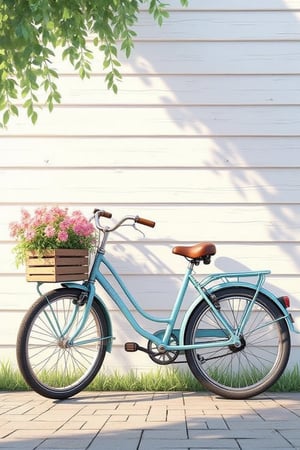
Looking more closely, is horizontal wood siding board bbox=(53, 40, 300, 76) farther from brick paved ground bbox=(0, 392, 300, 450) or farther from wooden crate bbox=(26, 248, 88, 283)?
brick paved ground bbox=(0, 392, 300, 450)

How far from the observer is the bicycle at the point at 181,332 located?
4.26 meters

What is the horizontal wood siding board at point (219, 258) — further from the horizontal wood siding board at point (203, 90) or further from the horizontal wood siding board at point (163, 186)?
the horizontal wood siding board at point (203, 90)

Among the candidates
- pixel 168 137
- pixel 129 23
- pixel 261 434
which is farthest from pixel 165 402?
pixel 129 23

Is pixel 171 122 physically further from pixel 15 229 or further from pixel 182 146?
pixel 15 229

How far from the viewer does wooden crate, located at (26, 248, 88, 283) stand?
4.14 meters

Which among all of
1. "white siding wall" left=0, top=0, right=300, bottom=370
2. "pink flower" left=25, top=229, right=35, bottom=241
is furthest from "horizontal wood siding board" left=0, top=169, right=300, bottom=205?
"pink flower" left=25, top=229, right=35, bottom=241

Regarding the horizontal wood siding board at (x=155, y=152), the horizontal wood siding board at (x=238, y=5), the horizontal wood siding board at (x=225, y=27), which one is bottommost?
the horizontal wood siding board at (x=155, y=152)

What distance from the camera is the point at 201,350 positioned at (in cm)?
467

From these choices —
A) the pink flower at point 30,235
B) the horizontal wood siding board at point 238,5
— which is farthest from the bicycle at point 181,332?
the horizontal wood siding board at point 238,5

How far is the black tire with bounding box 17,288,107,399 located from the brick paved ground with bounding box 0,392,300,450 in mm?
122

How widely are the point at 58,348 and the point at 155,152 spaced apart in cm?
155

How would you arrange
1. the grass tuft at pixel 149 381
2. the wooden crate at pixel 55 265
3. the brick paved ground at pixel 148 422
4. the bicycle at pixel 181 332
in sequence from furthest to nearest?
the grass tuft at pixel 149 381 < the bicycle at pixel 181 332 < the wooden crate at pixel 55 265 < the brick paved ground at pixel 148 422

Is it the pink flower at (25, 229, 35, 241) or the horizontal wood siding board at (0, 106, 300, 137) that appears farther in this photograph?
the horizontal wood siding board at (0, 106, 300, 137)

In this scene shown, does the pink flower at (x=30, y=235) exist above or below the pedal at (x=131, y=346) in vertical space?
above
